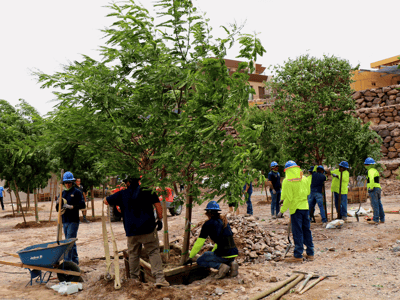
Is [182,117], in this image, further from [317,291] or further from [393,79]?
[393,79]

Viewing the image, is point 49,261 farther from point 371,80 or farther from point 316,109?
point 371,80

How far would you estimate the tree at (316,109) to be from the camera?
10375mm

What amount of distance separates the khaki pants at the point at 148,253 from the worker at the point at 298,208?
8.93ft

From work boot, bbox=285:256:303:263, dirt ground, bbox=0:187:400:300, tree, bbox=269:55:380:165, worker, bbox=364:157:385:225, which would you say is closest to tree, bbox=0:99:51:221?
dirt ground, bbox=0:187:400:300

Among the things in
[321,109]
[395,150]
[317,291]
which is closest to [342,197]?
[321,109]

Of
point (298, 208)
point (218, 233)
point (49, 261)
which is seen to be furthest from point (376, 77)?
point (49, 261)

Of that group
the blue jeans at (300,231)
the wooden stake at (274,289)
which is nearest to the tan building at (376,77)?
the blue jeans at (300,231)

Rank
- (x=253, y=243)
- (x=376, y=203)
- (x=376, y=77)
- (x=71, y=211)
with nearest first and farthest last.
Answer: (x=71, y=211), (x=253, y=243), (x=376, y=203), (x=376, y=77)

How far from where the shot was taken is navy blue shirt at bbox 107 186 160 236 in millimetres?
5582

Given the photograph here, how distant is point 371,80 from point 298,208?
2617 centimetres

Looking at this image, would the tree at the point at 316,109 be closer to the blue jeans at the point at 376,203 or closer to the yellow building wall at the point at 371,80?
the blue jeans at the point at 376,203

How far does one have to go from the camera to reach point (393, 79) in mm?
29578

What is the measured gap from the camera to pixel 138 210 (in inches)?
220

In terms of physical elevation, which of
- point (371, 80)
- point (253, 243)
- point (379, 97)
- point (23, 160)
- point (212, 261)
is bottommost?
point (253, 243)
